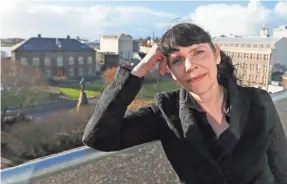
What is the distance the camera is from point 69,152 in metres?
0.80

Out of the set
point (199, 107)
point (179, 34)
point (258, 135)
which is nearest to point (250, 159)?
point (258, 135)

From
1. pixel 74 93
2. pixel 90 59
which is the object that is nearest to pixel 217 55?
pixel 74 93

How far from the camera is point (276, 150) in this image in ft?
3.08

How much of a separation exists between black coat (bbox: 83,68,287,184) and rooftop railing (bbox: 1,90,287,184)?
3cm

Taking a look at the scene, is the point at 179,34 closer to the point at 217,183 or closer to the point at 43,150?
the point at 217,183

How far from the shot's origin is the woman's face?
867mm

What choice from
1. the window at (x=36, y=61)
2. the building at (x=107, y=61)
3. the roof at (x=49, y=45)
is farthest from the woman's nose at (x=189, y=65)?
the building at (x=107, y=61)

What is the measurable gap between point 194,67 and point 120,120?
0.25 metres

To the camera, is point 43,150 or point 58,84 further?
point 58,84

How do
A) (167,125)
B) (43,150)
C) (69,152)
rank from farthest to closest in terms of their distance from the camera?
(43,150)
(167,125)
(69,152)

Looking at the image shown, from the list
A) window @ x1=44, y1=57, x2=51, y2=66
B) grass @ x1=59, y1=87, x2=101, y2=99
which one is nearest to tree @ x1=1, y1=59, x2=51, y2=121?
grass @ x1=59, y1=87, x2=101, y2=99

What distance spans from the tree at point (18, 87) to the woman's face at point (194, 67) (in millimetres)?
11937

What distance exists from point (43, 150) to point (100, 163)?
8153 millimetres

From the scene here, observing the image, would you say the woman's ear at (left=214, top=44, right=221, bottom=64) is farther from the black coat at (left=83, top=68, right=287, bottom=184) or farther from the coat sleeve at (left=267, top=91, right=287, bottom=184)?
the coat sleeve at (left=267, top=91, right=287, bottom=184)
